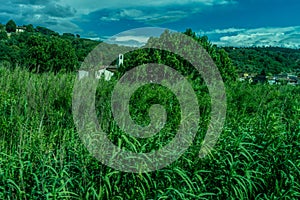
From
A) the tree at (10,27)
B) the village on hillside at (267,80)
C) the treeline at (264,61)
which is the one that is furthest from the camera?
the tree at (10,27)

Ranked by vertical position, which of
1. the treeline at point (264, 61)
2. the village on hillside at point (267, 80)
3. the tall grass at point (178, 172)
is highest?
the treeline at point (264, 61)

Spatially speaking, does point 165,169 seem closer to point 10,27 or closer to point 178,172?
point 178,172

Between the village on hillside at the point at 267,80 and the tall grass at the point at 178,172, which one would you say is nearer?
the tall grass at the point at 178,172

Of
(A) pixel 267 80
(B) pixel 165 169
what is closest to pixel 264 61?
(A) pixel 267 80

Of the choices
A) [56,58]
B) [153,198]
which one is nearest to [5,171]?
[153,198]

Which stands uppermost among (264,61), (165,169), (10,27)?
(10,27)

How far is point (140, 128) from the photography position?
326 cm

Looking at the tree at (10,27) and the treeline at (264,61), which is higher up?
the tree at (10,27)

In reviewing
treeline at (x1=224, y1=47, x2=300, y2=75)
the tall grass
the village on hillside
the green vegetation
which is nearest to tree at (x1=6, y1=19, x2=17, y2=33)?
treeline at (x1=224, y1=47, x2=300, y2=75)

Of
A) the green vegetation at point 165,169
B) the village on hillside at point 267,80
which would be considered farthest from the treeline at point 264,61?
the green vegetation at point 165,169

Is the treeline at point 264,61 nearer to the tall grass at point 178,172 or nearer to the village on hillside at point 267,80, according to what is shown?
the village on hillside at point 267,80

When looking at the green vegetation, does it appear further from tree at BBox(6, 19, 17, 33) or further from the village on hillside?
tree at BBox(6, 19, 17, 33)

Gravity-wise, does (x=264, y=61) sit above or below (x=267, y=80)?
above

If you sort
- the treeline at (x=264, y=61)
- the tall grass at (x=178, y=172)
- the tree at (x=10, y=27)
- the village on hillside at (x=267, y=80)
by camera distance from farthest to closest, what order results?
the tree at (x=10, y=27) < the treeline at (x=264, y=61) < the village on hillside at (x=267, y=80) < the tall grass at (x=178, y=172)
